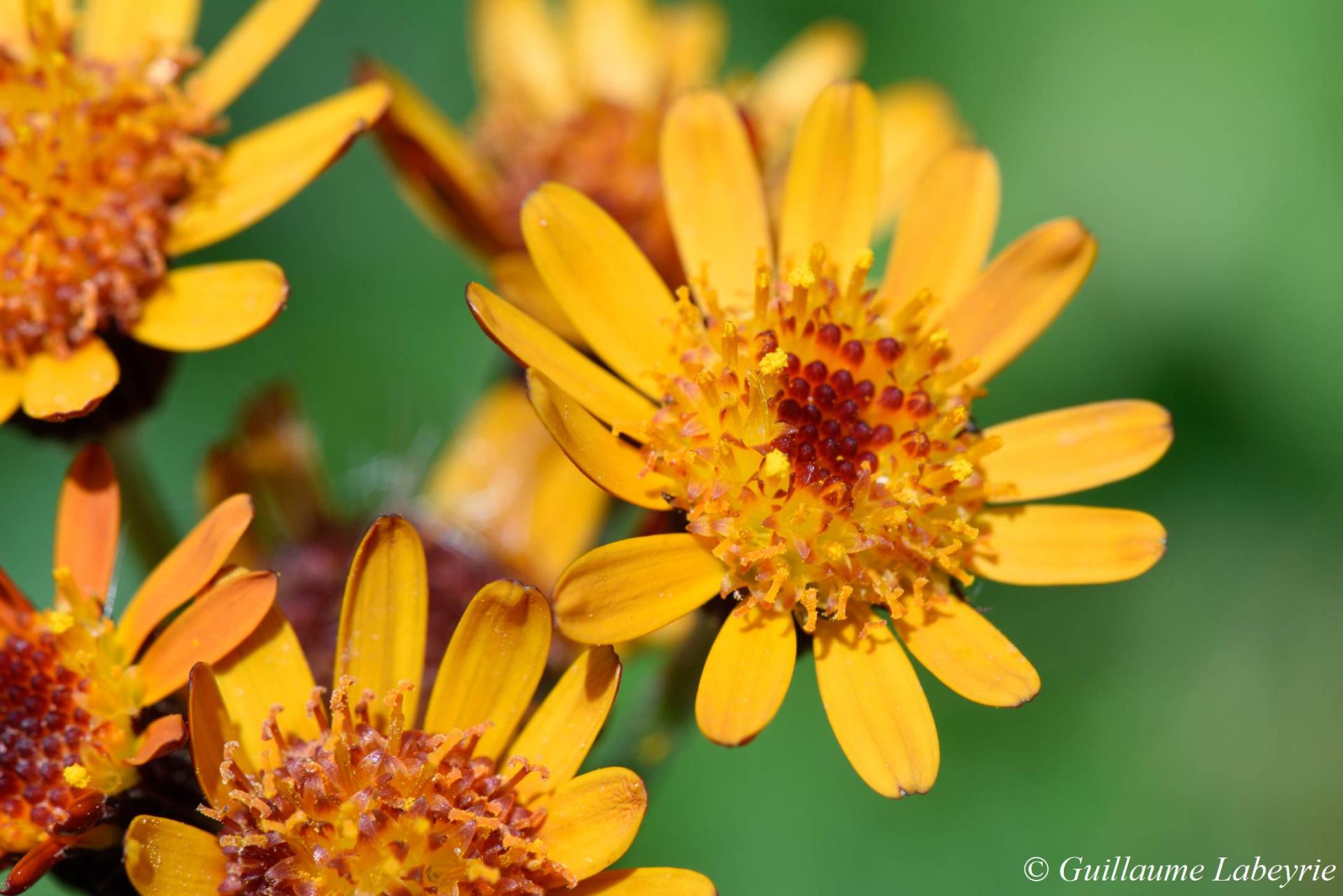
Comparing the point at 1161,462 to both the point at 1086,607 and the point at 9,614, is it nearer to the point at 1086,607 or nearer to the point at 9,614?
the point at 1086,607

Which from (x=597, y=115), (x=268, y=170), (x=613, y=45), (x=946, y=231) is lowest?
(x=268, y=170)

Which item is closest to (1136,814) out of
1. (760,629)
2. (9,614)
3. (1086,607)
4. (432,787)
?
(1086,607)

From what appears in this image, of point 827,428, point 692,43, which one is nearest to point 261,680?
point 827,428

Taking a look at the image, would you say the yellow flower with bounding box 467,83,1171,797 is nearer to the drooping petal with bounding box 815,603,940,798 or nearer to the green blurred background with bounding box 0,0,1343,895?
the drooping petal with bounding box 815,603,940,798

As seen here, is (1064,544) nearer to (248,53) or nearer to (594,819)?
(594,819)

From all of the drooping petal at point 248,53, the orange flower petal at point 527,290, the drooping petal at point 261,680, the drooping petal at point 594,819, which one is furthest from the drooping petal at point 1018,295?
the drooping petal at point 248,53
